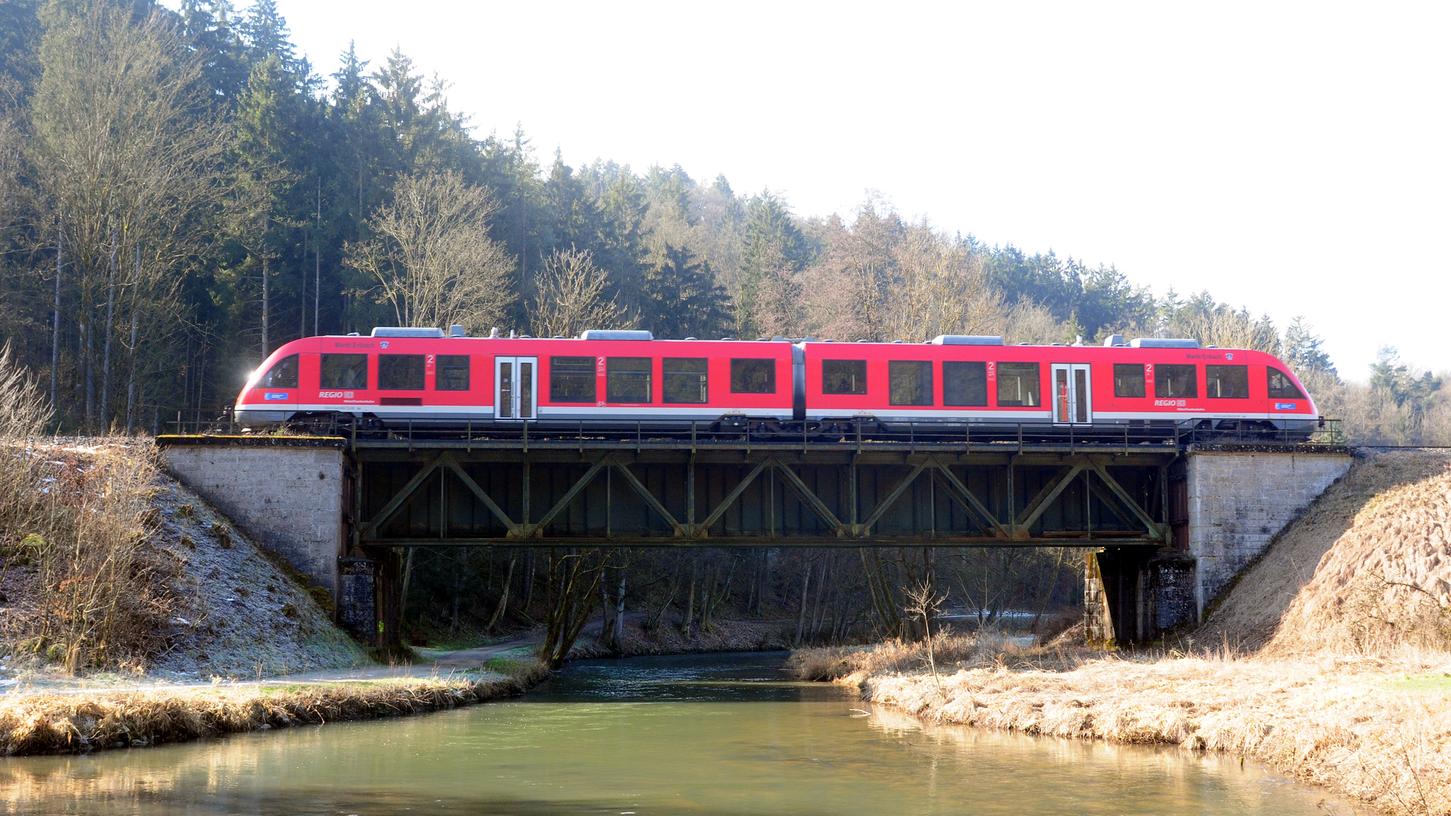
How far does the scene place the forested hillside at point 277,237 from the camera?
147ft

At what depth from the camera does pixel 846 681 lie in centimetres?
3750

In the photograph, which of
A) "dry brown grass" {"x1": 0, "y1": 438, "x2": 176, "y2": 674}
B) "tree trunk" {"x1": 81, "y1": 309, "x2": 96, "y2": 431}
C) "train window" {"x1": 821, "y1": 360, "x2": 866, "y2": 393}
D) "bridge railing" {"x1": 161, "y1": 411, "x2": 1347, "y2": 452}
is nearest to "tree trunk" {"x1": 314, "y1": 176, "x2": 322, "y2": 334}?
"tree trunk" {"x1": 81, "y1": 309, "x2": 96, "y2": 431}

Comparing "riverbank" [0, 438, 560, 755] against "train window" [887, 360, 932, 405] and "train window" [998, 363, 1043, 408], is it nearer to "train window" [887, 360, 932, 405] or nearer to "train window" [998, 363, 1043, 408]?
"train window" [887, 360, 932, 405]

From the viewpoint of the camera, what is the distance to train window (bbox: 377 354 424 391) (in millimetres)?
34656

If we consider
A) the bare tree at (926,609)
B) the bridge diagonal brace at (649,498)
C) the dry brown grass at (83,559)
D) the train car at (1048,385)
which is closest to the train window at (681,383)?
the bridge diagonal brace at (649,498)

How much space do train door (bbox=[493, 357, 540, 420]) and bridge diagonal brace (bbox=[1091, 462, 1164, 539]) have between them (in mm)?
15826

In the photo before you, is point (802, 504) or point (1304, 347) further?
point (1304, 347)

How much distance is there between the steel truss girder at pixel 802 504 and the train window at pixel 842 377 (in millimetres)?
2173

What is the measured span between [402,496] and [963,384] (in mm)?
15881

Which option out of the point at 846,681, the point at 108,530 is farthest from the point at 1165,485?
the point at 108,530

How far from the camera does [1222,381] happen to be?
36594mm

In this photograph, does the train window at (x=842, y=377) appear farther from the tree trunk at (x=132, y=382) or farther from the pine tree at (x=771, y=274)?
the pine tree at (x=771, y=274)

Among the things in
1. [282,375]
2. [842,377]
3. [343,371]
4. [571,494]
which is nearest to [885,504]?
[842,377]

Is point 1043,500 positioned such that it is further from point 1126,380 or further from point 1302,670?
point 1302,670
